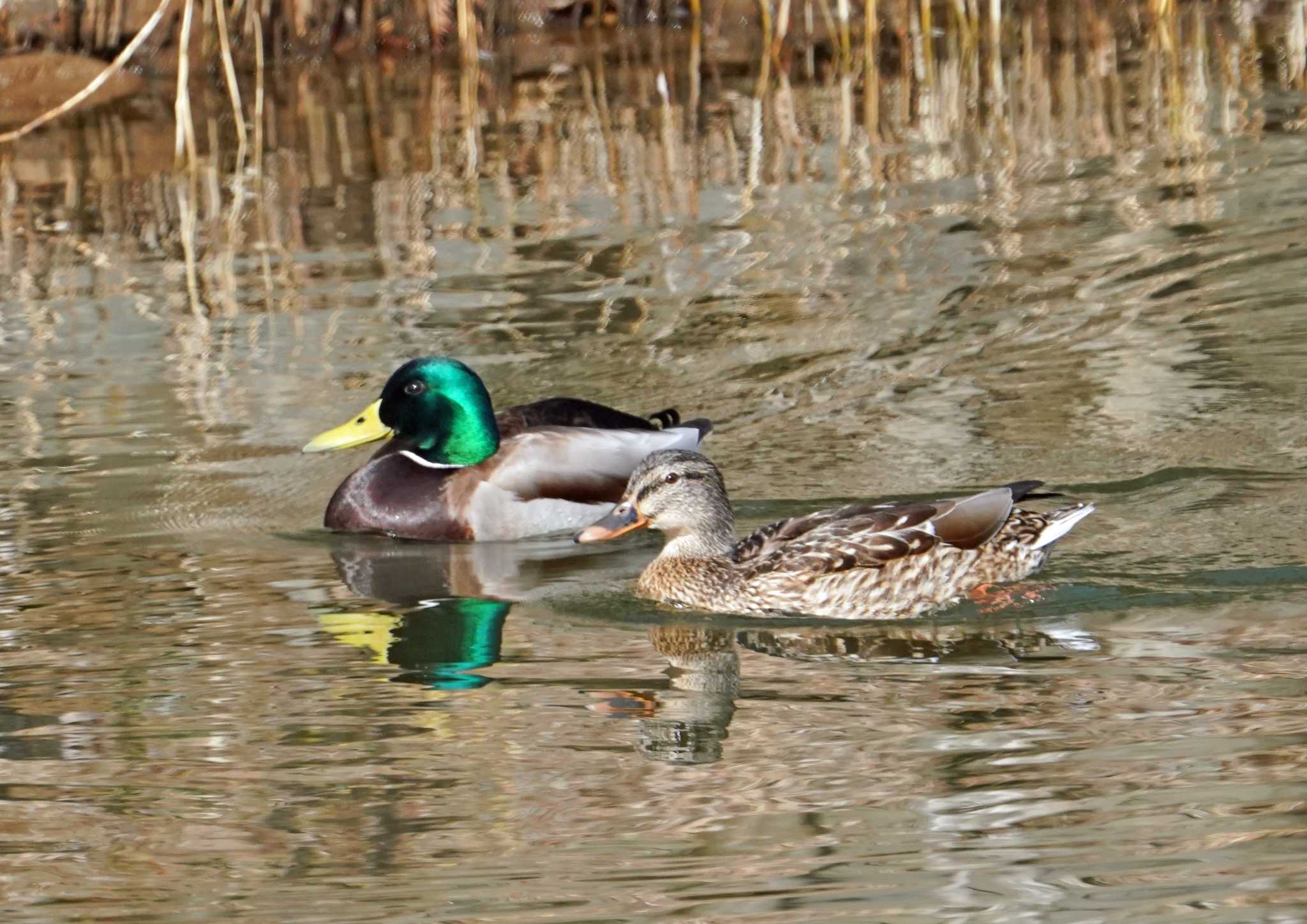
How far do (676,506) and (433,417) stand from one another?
5.08 feet

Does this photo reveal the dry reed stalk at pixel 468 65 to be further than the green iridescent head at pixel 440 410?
Yes

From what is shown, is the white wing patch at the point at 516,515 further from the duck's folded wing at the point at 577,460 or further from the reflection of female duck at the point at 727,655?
the reflection of female duck at the point at 727,655

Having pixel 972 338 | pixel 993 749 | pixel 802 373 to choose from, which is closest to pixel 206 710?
pixel 993 749

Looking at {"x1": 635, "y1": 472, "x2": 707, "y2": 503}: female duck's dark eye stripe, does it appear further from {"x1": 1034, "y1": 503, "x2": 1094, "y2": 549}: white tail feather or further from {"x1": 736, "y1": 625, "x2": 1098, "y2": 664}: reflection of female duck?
{"x1": 1034, "y1": 503, "x2": 1094, "y2": 549}: white tail feather

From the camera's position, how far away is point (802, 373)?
8.91 m

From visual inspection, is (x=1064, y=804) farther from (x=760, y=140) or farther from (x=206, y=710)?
(x=760, y=140)

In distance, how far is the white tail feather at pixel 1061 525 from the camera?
6387 millimetres

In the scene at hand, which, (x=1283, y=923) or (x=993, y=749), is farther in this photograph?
(x=993, y=749)

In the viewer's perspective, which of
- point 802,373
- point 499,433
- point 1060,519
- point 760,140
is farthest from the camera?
point 760,140

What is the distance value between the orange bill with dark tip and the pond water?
0.20 metres

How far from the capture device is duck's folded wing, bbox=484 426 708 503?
7652 millimetres

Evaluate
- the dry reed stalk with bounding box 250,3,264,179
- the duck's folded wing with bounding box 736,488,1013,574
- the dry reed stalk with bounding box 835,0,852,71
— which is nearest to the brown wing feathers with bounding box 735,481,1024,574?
the duck's folded wing with bounding box 736,488,1013,574

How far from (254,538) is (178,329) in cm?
282

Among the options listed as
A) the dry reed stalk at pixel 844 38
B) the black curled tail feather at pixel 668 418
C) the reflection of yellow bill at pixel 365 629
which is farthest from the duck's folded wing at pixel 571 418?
the dry reed stalk at pixel 844 38
